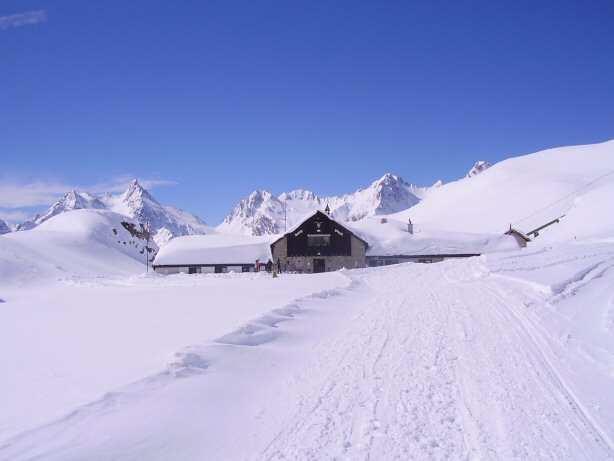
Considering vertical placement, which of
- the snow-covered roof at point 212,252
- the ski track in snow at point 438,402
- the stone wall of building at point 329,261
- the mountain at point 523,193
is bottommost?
the ski track in snow at point 438,402

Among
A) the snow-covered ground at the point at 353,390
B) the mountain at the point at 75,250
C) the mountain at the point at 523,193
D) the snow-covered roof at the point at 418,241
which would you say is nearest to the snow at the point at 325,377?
the snow-covered ground at the point at 353,390

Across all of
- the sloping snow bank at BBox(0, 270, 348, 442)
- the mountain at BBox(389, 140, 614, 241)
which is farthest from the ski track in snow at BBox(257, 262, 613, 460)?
the mountain at BBox(389, 140, 614, 241)

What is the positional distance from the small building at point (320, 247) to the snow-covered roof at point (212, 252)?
24.0 feet

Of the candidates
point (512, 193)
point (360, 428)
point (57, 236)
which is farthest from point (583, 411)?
point (512, 193)

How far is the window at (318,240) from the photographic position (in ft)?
203

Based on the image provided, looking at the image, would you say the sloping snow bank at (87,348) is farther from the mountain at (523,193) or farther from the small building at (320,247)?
the mountain at (523,193)

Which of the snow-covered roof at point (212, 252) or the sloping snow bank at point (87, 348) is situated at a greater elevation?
the snow-covered roof at point (212, 252)

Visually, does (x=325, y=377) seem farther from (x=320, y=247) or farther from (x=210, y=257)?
(x=210, y=257)

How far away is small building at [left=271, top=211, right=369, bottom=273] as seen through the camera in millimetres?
61562

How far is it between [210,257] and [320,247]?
15.3 meters

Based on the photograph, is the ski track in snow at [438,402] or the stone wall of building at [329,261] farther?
the stone wall of building at [329,261]

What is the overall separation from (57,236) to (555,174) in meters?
143

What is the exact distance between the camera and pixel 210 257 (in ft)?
225

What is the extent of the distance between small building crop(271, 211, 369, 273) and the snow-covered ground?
45101 mm
